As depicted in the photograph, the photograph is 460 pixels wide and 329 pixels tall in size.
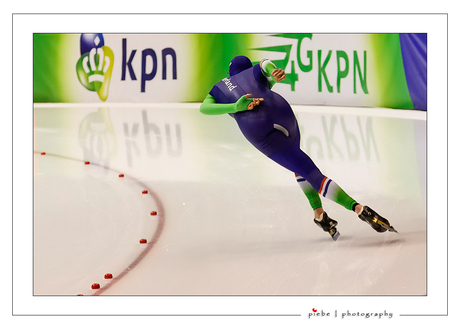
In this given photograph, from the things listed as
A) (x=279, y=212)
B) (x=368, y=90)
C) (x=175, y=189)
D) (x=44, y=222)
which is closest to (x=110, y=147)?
(x=175, y=189)

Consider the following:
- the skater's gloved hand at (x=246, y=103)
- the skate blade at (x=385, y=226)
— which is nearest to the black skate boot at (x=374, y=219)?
the skate blade at (x=385, y=226)

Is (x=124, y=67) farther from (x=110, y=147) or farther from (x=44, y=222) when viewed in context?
(x=44, y=222)

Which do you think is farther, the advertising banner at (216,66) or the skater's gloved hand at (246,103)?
the advertising banner at (216,66)

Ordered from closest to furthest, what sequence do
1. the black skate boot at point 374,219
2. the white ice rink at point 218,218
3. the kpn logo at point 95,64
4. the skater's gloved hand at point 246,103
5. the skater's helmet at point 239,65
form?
the white ice rink at point 218,218
the skater's gloved hand at point 246,103
the black skate boot at point 374,219
the skater's helmet at point 239,65
the kpn logo at point 95,64

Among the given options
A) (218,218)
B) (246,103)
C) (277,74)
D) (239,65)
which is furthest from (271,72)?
(218,218)

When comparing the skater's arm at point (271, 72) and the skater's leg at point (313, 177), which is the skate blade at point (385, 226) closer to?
the skater's leg at point (313, 177)

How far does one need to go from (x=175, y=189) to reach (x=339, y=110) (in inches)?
216

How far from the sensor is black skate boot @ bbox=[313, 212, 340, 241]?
4.09m

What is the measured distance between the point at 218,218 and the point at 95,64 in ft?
26.4

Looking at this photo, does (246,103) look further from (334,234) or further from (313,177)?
(334,234)

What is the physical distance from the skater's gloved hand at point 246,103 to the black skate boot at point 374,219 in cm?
99

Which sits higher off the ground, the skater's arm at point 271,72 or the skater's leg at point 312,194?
the skater's arm at point 271,72

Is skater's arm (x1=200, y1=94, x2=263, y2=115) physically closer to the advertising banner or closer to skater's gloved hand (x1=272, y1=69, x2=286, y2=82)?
skater's gloved hand (x1=272, y1=69, x2=286, y2=82)

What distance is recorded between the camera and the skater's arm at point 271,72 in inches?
146
